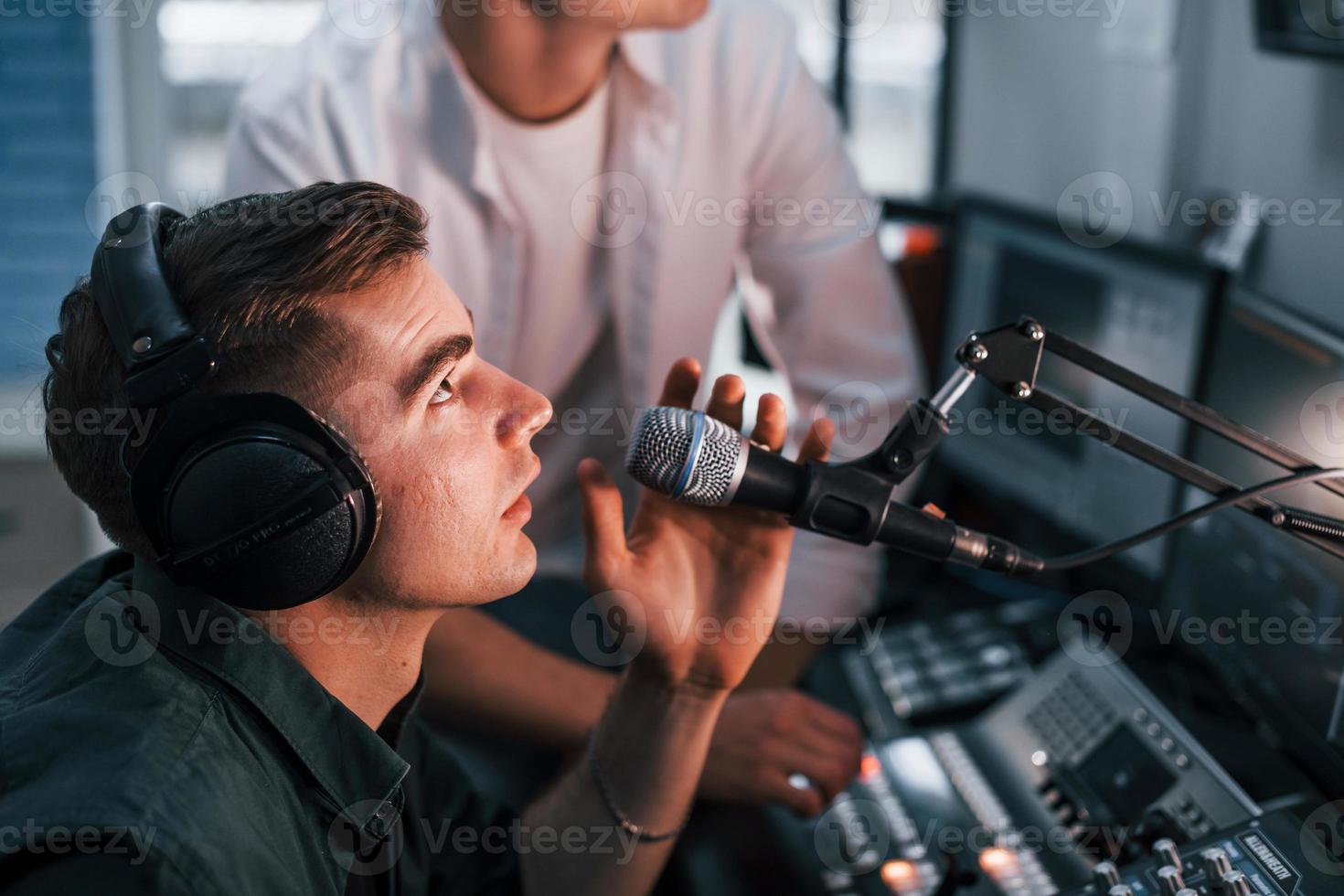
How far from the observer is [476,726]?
1.40 m

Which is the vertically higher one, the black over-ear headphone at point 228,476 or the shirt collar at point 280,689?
the black over-ear headphone at point 228,476

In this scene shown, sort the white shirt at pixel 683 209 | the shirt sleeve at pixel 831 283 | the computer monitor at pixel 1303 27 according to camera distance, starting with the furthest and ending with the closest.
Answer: the shirt sleeve at pixel 831 283, the white shirt at pixel 683 209, the computer monitor at pixel 1303 27

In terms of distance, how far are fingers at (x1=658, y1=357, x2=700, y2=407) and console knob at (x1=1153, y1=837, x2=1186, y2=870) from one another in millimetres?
523

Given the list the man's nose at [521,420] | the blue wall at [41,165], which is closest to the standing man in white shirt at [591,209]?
the man's nose at [521,420]

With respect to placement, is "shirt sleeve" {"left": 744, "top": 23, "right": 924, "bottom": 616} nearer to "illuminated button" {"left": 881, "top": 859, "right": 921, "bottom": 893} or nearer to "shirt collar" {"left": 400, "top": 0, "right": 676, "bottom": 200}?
"shirt collar" {"left": 400, "top": 0, "right": 676, "bottom": 200}

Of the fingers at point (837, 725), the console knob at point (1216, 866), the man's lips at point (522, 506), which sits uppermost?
the man's lips at point (522, 506)

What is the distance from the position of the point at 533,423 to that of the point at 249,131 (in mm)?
673

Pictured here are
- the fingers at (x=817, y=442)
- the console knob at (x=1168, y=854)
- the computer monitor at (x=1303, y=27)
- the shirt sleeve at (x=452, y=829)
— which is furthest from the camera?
the computer monitor at (x=1303, y=27)

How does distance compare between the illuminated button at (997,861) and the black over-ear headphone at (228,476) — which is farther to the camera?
the illuminated button at (997,861)

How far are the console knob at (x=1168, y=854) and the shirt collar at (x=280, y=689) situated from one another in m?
0.57

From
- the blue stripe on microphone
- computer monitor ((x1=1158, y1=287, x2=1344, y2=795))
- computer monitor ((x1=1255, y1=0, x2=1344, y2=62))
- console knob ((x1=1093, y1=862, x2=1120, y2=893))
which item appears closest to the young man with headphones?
the blue stripe on microphone

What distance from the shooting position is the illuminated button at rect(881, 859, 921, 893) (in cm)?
103

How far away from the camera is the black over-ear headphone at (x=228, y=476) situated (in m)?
0.75

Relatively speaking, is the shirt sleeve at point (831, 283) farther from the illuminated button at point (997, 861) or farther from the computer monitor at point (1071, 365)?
the illuminated button at point (997, 861)
